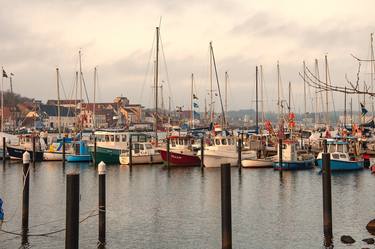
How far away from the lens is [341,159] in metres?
53.6

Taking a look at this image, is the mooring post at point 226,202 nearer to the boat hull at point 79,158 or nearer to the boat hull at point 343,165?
the boat hull at point 343,165

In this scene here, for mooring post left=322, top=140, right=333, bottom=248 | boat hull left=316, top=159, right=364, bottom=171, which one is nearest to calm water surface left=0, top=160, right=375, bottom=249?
mooring post left=322, top=140, right=333, bottom=248

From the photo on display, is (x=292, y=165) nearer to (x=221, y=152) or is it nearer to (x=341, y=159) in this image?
(x=341, y=159)

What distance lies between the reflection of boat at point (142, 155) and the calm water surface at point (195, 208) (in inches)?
262

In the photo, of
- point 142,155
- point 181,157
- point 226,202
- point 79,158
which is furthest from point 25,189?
point 79,158

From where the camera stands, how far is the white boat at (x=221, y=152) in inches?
2259

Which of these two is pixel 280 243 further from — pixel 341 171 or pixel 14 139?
pixel 14 139

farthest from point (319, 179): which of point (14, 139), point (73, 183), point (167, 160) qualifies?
point (14, 139)

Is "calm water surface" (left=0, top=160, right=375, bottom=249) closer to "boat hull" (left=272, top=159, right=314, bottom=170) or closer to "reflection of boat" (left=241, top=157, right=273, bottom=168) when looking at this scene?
"boat hull" (left=272, top=159, right=314, bottom=170)

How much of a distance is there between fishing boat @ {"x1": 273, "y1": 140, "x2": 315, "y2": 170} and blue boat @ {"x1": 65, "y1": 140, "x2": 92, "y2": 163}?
22776 millimetres

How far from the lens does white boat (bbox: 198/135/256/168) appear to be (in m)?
57.4

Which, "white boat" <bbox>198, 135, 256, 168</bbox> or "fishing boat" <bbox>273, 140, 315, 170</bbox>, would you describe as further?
"white boat" <bbox>198, 135, 256, 168</bbox>

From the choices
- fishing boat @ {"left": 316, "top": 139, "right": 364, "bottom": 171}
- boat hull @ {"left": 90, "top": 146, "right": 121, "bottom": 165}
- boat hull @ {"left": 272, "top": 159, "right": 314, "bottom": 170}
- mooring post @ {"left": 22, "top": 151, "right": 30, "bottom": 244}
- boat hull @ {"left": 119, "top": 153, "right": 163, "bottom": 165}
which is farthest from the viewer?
boat hull @ {"left": 90, "top": 146, "right": 121, "bottom": 165}

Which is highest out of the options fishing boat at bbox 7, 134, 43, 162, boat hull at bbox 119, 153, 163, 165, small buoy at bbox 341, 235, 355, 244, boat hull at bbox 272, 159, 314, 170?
fishing boat at bbox 7, 134, 43, 162
